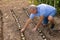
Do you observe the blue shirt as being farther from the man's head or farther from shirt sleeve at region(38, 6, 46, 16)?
the man's head

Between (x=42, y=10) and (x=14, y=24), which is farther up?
(x=42, y=10)

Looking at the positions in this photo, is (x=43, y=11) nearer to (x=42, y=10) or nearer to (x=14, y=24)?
(x=42, y=10)

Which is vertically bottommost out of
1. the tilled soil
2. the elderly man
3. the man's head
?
the tilled soil

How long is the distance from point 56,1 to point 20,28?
1.88 meters

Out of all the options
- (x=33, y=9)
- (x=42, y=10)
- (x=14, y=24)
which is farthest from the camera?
(x=14, y=24)

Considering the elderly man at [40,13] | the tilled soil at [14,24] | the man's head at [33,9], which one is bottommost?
the tilled soil at [14,24]

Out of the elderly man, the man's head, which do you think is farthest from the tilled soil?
the man's head

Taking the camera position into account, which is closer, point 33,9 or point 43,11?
point 33,9

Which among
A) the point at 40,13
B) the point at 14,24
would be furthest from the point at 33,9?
the point at 14,24

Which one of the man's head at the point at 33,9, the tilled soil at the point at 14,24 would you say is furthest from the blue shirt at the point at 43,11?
the tilled soil at the point at 14,24

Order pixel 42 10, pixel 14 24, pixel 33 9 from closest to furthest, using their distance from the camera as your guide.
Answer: pixel 33 9
pixel 42 10
pixel 14 24

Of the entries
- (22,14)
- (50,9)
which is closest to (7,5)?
(22,14)

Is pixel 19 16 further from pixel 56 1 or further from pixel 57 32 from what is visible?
pixel 57 32

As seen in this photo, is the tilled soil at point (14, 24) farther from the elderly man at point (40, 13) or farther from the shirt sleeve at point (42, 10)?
the shirt sleeve at point (42, 10)
